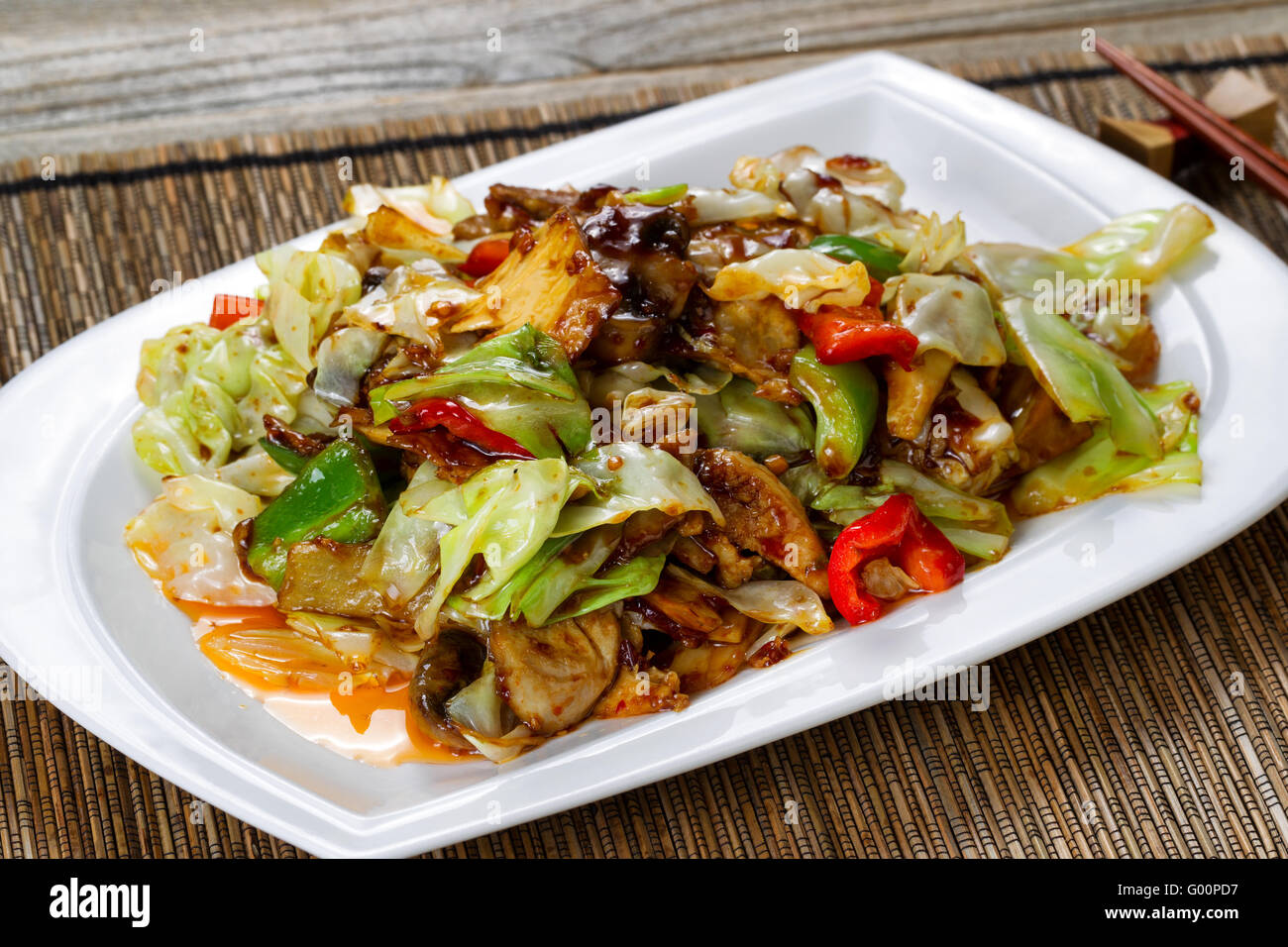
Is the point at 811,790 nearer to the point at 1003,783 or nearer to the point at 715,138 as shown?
the point at 1003,783

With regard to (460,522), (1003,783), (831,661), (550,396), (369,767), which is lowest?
(1003,783)

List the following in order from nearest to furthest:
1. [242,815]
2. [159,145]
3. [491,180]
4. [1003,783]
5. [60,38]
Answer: [242,815] → [1003,783] → [491,180] → [159,145] → [60,38]

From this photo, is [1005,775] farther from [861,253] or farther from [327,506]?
[327,506]

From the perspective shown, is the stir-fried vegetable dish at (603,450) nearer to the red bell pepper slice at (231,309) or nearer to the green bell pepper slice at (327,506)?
the green bell pepper slice at (327,506)

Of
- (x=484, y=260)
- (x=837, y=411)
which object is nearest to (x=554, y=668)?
(x=837, y=411)

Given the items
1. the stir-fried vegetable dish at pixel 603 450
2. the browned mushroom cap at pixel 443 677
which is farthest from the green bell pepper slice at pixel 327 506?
the browned mushroom cap at pixel 443 677

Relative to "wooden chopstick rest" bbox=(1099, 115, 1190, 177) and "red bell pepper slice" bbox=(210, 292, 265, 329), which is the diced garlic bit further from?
"wooden chopstick rest" bbox=(1099, 115, 1190, 177)

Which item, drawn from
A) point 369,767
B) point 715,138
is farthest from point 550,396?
point 715,138
